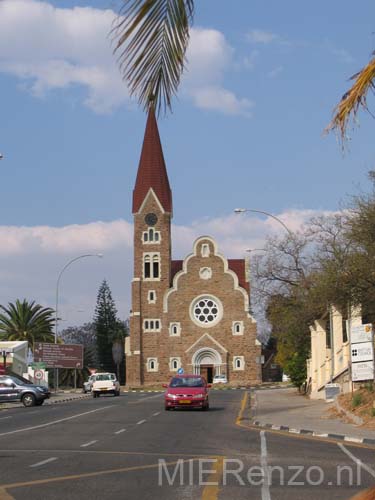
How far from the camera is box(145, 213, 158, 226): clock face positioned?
94.6m

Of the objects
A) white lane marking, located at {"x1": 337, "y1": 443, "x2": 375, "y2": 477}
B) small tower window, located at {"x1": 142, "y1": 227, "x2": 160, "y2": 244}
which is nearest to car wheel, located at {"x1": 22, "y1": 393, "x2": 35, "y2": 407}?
white lane marking, located at {"x1": 337, "y1": 443, "x2": 375, "y2": 477}

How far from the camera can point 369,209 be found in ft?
91.5

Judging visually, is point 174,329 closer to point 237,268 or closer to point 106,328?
point 237,268

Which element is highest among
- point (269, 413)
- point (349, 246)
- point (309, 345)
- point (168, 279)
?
point (168, 279)

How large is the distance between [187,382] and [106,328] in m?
84.4

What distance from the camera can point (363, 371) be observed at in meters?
26.5

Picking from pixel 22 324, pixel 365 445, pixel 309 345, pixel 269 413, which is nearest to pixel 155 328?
pixel 22 324

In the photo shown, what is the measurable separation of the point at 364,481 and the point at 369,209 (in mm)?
17644

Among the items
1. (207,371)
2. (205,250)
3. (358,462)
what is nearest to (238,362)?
(207,371)

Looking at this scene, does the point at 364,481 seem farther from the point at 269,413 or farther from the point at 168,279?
the point at 168,279

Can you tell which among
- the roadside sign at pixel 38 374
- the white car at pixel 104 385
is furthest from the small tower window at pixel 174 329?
the roadside sign at pixel 38 374

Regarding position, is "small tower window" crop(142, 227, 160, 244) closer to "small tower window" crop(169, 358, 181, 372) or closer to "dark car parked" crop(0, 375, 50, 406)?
"small tower window" crop(169, 358, 181, 372)

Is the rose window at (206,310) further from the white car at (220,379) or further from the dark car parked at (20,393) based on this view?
the dark car parked at (20,393)

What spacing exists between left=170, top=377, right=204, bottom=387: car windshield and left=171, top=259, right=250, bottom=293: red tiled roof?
6013 cm
